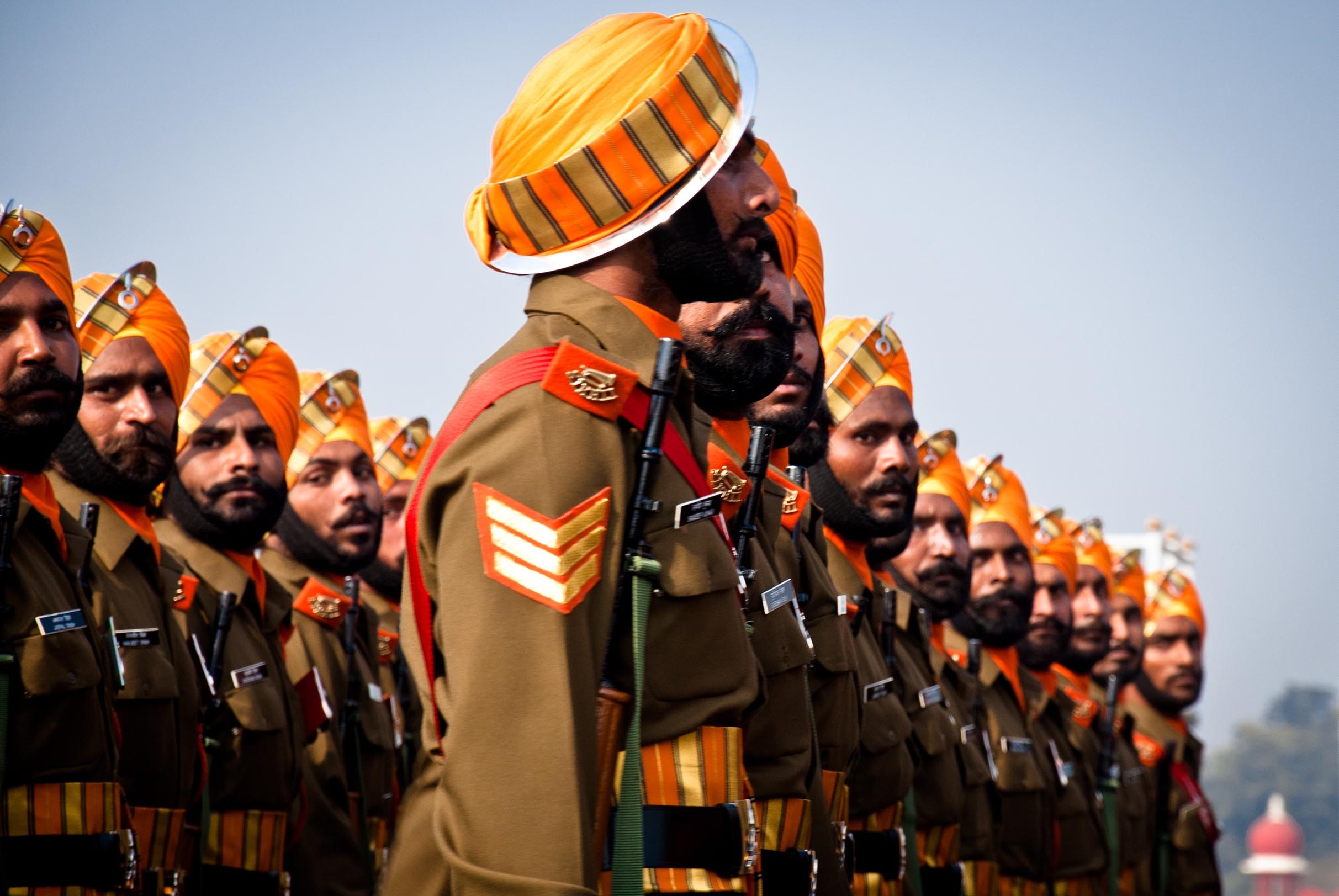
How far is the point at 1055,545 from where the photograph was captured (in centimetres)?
1523

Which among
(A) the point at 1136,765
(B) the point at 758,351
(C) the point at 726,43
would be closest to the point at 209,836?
(B) the point at 758,351

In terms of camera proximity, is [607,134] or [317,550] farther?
[317,550]

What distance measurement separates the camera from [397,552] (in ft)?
43.1

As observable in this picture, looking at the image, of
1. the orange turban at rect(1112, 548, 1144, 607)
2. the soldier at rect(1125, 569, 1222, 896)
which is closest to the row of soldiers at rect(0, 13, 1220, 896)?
the soldier at rect(1125, 569, 1222, 896)

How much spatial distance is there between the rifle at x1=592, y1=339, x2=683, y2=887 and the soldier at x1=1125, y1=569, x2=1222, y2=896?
44.7 ft

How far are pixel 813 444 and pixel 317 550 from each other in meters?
4.24

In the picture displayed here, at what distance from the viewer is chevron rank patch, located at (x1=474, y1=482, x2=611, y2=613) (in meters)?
3.23

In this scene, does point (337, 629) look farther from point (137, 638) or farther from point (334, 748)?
point (137, 638)

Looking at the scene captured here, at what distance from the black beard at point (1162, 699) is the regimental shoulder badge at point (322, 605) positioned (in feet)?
30.1

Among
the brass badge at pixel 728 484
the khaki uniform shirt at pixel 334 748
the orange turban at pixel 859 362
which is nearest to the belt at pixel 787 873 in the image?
the brass badge at pixel 728 484

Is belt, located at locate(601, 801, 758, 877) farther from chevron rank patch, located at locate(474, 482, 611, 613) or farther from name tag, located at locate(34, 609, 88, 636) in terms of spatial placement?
name tag, located at locate(34, 609, 88, 636)

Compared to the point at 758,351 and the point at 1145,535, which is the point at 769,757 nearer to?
the point at 758,351

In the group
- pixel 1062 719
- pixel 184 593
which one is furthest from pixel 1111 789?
pixel 184 593

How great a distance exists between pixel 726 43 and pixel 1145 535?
3179 cm
